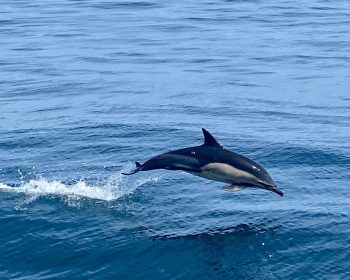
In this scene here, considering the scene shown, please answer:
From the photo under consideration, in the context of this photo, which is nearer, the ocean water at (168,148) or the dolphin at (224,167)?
the ocean water at (168,148)

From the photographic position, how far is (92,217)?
18141mm

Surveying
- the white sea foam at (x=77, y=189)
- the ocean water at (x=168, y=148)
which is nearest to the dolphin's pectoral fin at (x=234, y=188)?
the ocean water at (x=168, y=148)

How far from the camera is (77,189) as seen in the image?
1983 centimetres

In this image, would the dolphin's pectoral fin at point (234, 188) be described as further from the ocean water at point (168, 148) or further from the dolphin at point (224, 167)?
the ocean water at point (168, 148)

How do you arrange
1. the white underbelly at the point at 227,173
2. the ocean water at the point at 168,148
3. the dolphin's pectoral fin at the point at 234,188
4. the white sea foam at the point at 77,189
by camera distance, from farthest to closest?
1. the white sea foam at the point at 77,189
2. the dolphin's pectoral fin at the point at 234,188
3. the white underbelly at the point at 227,173
4. the ocean water at the point at 168,148

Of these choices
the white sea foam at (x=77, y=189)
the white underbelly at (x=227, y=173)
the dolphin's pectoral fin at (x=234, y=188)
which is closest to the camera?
the white underbelly at (x=227, y=173)

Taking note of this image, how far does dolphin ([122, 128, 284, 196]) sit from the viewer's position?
1708cm

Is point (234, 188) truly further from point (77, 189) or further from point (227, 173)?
point (77, 189)

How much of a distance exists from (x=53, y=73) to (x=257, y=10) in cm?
2319

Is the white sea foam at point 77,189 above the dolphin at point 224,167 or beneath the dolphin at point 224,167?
beneath

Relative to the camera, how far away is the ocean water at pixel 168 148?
16484 millimetres

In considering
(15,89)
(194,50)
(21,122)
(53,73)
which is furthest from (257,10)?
(21,122)

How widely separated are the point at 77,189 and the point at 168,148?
4.49 meters

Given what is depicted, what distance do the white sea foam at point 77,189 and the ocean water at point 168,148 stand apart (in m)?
0.05
